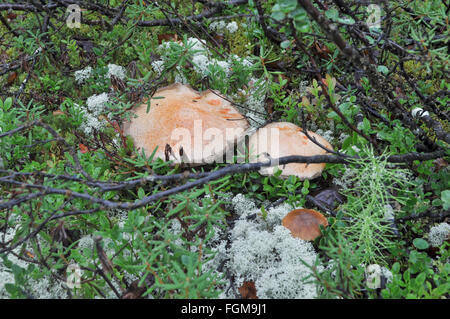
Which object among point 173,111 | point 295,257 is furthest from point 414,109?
point 173,111

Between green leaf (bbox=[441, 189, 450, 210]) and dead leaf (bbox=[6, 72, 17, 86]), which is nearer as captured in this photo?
green leaf (bbox=[441, 189, 450, 210])

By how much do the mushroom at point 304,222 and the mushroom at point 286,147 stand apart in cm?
31

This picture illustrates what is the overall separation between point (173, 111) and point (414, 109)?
1.63 meters

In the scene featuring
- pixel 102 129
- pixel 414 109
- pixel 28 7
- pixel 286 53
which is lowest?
pixel 102 129

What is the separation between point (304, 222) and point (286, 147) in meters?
0.55

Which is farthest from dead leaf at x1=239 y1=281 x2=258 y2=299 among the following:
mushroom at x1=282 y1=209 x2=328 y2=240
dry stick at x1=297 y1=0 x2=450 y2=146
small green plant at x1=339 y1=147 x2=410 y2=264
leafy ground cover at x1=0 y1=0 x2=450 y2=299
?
dry stick at x1=297 y1=0 x2=450 y2=146

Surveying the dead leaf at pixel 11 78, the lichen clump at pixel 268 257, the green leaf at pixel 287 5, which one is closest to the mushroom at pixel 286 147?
the lichen clump at pixel 268 257

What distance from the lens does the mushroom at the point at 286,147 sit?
251cm

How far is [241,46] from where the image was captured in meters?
3.63

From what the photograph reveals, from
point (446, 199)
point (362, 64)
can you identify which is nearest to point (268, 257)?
point (446, 199)

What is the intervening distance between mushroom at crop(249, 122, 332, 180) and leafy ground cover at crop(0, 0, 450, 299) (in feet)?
0.30

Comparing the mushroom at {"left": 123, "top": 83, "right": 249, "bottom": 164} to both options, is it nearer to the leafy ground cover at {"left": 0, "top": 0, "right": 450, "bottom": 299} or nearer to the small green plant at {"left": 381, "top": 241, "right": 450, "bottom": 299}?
the leafy ground cover at {"left": 0, "top": 0, "right": 450, "bottom": 299}

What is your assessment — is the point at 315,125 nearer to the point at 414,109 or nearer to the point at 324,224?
the point at 414,109

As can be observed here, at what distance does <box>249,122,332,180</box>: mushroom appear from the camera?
2.51m
